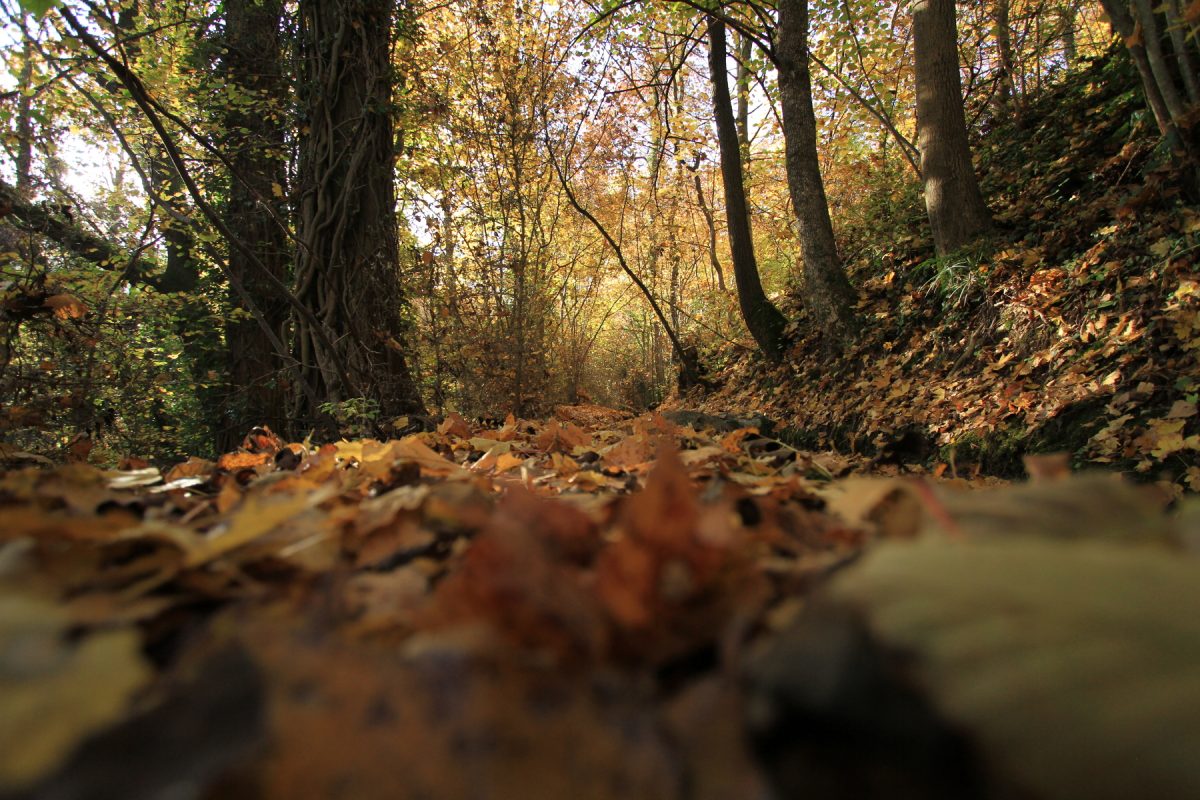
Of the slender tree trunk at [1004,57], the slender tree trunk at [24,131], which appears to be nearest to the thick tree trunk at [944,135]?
the slender tree trunk at [1004,57]

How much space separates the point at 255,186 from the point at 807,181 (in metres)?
5.41

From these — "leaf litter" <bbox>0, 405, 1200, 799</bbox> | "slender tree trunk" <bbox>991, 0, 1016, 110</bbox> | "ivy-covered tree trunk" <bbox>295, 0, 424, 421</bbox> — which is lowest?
"leaf litter" <bbox>0, 405, 1200, 799</bbox>

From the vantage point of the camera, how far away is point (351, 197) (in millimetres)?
4359

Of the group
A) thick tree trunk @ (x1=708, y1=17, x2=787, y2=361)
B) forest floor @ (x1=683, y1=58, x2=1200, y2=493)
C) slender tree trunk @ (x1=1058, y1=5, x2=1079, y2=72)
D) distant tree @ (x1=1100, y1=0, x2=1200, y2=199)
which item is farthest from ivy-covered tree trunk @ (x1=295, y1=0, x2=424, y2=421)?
slender tree trunk @ (x1=1058, y1=5, x2=1079, y2=72)

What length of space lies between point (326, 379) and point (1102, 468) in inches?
175

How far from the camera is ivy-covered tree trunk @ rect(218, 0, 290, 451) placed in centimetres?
482

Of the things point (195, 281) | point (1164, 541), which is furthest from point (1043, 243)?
point (195, 281)

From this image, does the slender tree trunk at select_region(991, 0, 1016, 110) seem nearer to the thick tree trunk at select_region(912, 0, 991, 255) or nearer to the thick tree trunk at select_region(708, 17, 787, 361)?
the thick tree trunk at select_region(912, 0, 991, 255)

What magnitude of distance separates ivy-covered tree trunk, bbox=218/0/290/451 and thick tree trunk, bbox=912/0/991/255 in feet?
17.3

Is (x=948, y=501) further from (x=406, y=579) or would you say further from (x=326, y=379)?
(x=326, y=379)

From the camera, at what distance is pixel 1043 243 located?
167 inches

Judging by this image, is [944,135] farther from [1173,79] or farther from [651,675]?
[651,675]

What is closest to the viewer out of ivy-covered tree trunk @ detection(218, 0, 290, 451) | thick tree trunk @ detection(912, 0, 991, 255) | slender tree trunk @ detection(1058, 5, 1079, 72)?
ivy-covered tree trunk @ detection(218, 0, 290, 451)

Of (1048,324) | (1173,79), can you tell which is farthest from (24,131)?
(1173,79)
